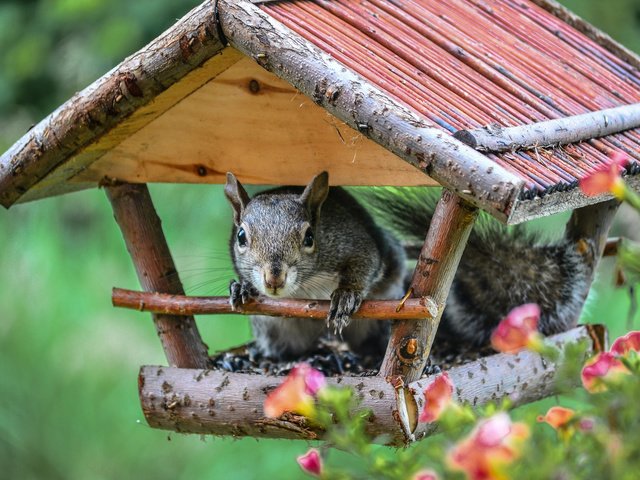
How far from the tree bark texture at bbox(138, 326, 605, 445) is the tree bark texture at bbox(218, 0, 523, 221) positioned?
34 centimetres

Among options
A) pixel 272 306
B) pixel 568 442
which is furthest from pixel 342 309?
pixel 568 442

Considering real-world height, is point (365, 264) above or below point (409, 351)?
above

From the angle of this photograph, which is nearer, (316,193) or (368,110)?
(368,110)

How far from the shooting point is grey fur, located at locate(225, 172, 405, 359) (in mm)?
1540

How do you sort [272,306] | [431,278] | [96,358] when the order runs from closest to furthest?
1. [431,278]
2. [272,306]
3. [96,358]

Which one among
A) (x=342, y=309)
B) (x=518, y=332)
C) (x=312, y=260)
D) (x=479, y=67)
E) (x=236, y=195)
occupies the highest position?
(x=479, y=67)

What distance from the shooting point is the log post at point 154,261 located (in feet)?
5.60

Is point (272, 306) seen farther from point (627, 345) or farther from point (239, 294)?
point (627, 345)

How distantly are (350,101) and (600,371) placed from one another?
55 cm

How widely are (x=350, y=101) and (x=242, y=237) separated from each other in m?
0.47

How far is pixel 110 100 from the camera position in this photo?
147 cm

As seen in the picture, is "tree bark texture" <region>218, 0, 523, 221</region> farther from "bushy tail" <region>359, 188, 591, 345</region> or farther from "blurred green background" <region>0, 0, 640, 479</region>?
"blurred green background" <region>0, 0, 640, 479</region>

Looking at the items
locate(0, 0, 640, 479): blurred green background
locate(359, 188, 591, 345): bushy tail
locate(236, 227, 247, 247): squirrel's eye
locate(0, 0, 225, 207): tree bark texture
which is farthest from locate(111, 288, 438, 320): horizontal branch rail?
locate(0, 0, 640, 479): blurred green background

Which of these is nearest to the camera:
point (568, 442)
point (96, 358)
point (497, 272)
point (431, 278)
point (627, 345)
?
point (568, 442)
